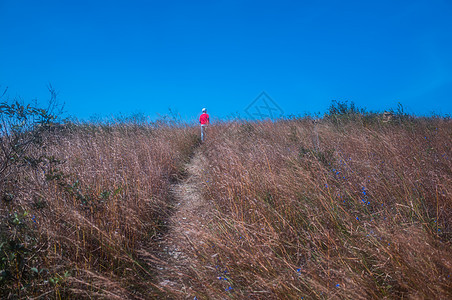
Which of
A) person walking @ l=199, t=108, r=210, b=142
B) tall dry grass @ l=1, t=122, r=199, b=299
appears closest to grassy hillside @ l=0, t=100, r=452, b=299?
tall dry grass @ l=1, t=122, r=199, b=299

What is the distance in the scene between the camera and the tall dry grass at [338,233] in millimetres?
1603

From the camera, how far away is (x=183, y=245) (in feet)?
8.79

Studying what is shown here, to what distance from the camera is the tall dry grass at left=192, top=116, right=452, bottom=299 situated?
1603mm

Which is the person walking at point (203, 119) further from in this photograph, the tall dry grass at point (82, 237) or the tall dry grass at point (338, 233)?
the tall dry grass at point (82, 237)

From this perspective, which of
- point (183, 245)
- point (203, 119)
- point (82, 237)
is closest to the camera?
point (82, 237)

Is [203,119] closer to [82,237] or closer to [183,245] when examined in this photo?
[183,245]

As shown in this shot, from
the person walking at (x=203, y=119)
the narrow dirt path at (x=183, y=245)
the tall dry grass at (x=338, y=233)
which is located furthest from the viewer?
the person walking at (x=203, y=119)

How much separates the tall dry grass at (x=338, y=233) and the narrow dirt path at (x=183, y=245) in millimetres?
172

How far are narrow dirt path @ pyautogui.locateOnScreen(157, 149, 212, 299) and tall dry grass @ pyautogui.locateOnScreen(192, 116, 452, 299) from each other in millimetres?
172

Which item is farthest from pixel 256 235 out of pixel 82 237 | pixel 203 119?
pixel 203 119

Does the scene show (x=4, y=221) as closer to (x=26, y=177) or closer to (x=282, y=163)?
(x=26, y=177)

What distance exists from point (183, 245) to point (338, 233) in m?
1.81

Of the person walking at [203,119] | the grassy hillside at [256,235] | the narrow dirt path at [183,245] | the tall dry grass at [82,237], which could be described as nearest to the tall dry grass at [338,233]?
the grassy hillside at [256,235]

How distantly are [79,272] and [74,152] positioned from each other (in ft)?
13.3
